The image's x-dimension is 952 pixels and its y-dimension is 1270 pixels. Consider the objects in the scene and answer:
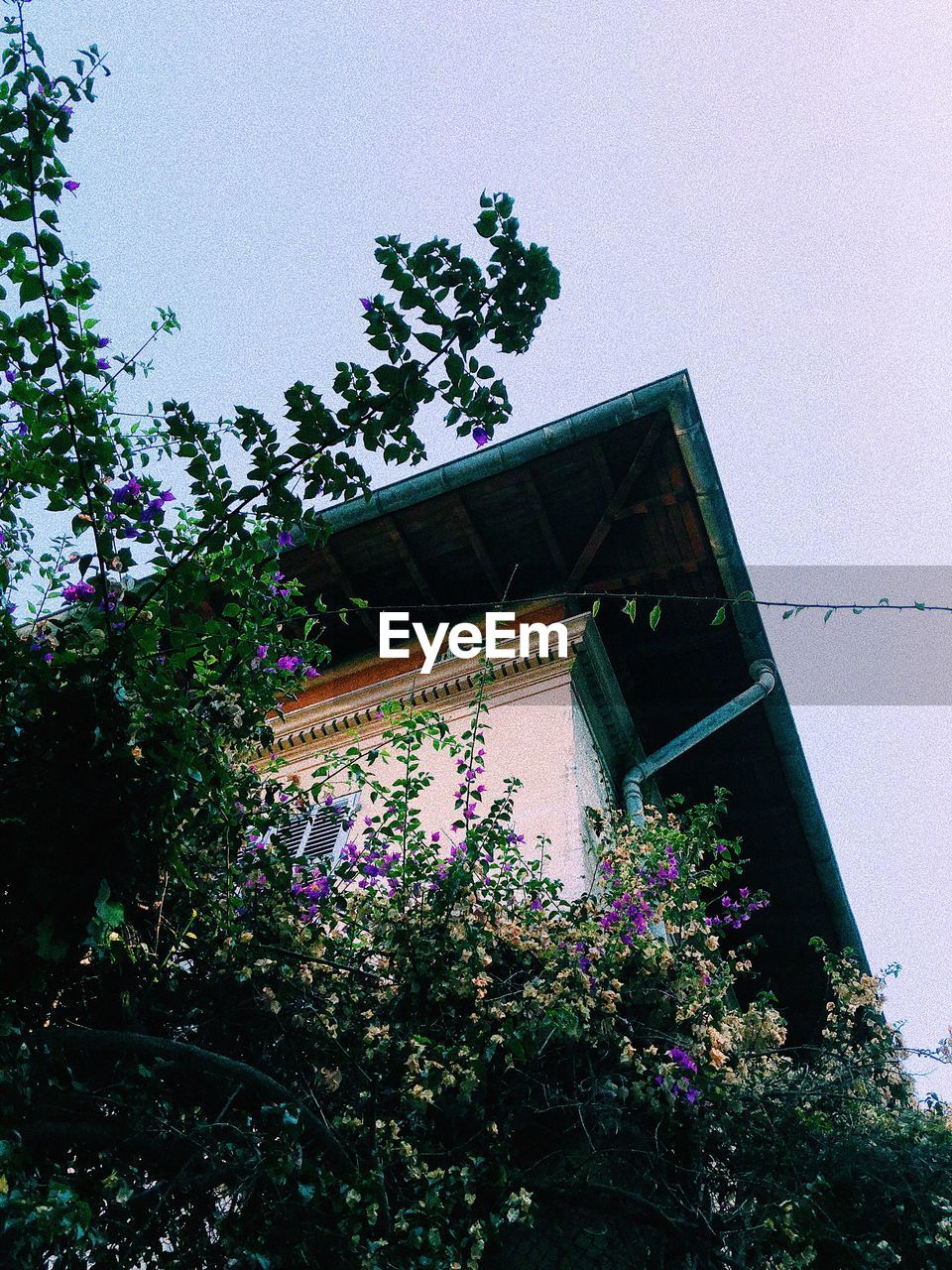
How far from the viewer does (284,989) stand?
3.34 metres

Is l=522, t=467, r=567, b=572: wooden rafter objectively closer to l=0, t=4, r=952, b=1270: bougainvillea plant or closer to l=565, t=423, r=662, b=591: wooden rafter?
l=565, t=423, r=662, b=591: wooden rafter

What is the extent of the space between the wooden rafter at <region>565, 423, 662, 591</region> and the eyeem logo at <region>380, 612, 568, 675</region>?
47 cm

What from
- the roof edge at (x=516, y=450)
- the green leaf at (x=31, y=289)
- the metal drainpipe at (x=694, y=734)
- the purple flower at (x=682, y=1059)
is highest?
the roof edge at (x=516, y=450)

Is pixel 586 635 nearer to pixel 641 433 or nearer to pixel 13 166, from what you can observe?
pixel 641 433

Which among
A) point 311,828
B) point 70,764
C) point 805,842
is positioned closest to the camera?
point 70,764

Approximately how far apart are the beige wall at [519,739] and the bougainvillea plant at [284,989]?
141 centimetres

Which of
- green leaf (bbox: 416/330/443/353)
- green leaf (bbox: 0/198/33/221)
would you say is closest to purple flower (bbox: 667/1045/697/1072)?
green leaf (bbox: 416/330/443/353)

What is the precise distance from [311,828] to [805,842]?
14.6ft

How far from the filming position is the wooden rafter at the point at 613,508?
654 centimetres

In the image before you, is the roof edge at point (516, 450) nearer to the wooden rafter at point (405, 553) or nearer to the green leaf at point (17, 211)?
the wooden rafter at point (405, 553)

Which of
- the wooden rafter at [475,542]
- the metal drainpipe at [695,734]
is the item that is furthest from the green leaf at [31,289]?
the metal drainpipe at [695,734]

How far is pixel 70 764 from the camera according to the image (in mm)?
2664

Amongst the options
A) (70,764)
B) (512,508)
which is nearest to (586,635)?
(512,508)

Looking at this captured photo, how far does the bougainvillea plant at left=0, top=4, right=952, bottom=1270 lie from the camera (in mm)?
2703
